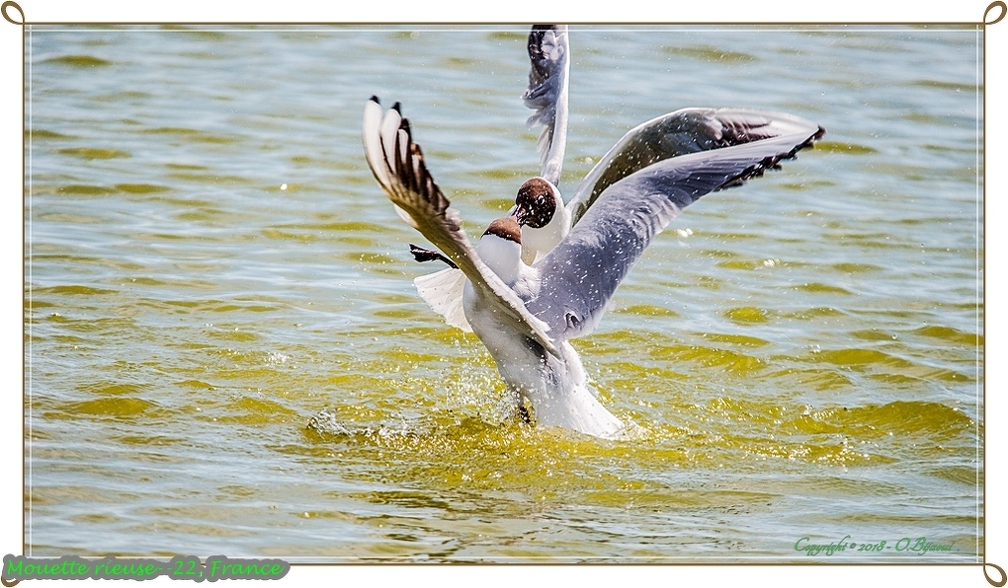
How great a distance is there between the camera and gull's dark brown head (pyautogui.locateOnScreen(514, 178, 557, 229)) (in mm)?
5137

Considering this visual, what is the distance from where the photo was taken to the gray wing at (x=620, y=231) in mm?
4996

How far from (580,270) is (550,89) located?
104 centimetres

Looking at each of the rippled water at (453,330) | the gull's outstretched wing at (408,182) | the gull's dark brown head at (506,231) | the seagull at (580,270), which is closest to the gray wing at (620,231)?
the seagull at (580,270)

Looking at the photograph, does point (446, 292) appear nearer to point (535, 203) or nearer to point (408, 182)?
point (535, 203)

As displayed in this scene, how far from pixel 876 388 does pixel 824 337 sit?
67 cm

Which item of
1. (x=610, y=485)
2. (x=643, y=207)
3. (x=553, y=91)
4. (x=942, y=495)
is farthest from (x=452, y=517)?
(x=553, y=91)

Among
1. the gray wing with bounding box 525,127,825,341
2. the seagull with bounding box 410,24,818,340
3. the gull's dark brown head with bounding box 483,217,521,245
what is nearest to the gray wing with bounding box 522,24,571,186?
the seagull with bounding box 410,24,818,340

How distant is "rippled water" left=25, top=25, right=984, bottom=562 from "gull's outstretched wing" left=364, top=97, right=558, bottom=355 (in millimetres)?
926

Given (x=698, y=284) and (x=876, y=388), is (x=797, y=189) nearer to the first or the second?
(x=698, y=284)

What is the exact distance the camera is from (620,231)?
510 centimetres

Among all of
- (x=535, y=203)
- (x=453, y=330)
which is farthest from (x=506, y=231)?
(x=453, y=330)

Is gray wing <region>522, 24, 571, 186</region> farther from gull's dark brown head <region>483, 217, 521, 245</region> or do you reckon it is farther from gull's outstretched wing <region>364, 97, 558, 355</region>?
gull's outstretched wing <region>364, 97, 558, 355</region>

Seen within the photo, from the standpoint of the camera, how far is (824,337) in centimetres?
651

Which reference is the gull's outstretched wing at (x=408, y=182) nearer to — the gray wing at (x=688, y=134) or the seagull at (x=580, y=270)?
the seagull at (x=580, y=270)
